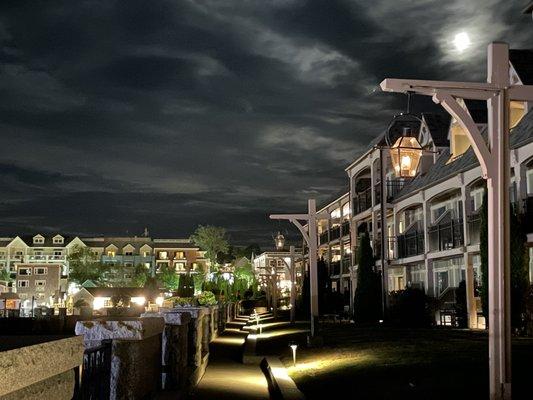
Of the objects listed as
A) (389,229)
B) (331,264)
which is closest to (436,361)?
(389,229)

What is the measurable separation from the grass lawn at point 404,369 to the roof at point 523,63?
9.52 m

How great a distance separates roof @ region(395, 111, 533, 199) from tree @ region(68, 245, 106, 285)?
89047 mm

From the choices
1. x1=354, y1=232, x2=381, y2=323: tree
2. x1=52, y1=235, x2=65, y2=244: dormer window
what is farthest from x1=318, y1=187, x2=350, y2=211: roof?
x1=52, y1=235, x2=65, y2=244: dormer window

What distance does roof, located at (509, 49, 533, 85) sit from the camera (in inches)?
974

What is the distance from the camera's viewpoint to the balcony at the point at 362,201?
1919 inches

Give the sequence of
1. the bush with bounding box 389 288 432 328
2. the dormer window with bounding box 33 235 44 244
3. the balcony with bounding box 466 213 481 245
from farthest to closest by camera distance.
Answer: the dormer window with bounding box 33 235 44 244 → the bush with bounding box 389 288 432 328 → the balcony with bounding box 466 213 481 245

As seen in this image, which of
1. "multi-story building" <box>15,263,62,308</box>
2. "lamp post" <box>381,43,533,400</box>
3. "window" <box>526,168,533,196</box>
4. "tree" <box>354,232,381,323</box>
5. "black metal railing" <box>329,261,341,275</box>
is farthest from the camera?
"multi-story building" <box>15,263,62,308</box>

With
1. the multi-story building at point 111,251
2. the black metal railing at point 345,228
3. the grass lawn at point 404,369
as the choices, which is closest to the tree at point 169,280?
the multi-story building at point 111,251

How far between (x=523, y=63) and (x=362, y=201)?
2544 centimetres

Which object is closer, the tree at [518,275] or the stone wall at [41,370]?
the stone wall at [41,370]

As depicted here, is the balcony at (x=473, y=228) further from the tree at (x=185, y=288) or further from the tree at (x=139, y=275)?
the tree at (x=139, y=275)

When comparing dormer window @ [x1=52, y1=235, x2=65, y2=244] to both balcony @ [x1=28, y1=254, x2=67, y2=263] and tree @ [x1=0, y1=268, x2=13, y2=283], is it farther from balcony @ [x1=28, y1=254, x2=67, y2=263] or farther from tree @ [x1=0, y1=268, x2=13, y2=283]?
tree @ [x1=0, y1=268, x2=13, y2=283]

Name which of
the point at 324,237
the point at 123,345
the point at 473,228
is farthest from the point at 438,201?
the point at 123,345

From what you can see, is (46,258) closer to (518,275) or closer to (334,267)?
(334,267)
